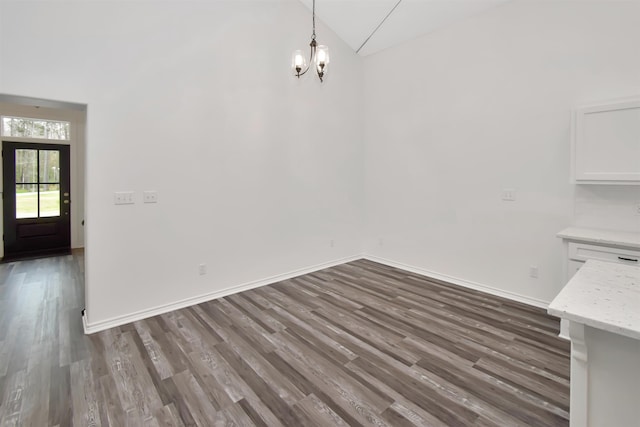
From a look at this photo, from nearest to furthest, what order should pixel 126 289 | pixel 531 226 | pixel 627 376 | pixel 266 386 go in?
pixel 627 376 → pixel 266 386 → pixel 126 289 → pixel 531 226

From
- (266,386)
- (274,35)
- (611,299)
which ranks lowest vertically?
(266,386)

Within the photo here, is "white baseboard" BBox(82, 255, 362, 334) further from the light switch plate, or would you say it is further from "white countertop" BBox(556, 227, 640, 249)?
"white countertop" BBox(556, 227, 640, 249)

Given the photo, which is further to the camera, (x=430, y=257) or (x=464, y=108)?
(x=430, y=257)

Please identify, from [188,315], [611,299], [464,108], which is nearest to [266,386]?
[188,315]

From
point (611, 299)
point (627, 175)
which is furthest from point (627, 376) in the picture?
point (627, 175)

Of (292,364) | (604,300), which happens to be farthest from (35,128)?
(604,300)

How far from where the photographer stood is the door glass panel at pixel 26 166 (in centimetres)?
528

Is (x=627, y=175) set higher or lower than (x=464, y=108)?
lower

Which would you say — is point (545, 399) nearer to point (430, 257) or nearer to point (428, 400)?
point (428, 400)

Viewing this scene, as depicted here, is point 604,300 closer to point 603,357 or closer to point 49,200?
point 603,357

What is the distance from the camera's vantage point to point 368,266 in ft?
15.8

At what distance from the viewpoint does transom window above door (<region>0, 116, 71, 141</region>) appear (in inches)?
205

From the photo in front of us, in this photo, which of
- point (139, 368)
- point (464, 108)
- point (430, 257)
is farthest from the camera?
point (430, 257)

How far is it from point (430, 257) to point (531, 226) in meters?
1.33
